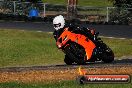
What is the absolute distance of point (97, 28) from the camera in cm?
3481

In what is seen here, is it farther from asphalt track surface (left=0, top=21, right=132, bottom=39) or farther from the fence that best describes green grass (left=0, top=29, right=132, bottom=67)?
the fence

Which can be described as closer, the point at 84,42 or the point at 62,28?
the point at 62,28

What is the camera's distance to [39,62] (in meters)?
21.6

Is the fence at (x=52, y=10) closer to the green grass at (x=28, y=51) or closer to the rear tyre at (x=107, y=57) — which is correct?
the green grass at (x=28, y=51)

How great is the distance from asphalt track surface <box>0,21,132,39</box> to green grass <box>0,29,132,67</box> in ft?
9.93

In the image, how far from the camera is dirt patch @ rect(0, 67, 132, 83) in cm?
1382

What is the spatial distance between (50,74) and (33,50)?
10252 millimetres

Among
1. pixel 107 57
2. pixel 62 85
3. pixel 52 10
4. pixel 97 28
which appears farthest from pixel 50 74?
pixel 52 10

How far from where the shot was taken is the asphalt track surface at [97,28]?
103 feet

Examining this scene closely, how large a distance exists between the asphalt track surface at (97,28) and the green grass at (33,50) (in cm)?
303

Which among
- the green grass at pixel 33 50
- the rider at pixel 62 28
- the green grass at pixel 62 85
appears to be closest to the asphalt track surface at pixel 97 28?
the green grass at pixel 33 50

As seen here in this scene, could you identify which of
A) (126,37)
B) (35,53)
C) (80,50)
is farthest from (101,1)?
(80,50)

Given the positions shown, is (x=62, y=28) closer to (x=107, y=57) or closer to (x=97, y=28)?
(x=107, y=57)

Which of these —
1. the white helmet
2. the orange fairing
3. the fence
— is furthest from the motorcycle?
the fence
